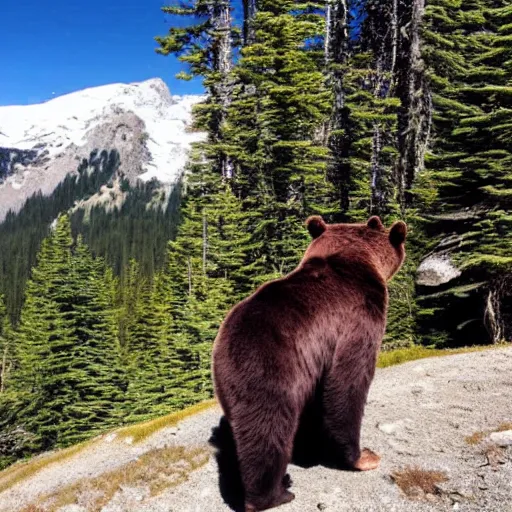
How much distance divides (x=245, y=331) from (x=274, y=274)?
2103 cm

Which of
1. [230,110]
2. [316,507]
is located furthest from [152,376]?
[316,507]

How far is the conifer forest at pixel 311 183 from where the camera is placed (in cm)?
1705

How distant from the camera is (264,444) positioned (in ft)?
14.0

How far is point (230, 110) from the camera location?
30609 mm

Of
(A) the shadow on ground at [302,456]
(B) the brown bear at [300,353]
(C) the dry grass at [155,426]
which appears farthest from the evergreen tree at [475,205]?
(B) the brown bear at [300,353]

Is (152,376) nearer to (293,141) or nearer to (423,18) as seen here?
(293,141)

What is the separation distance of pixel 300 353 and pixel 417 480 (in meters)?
2.99

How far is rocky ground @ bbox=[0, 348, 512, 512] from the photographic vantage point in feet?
19.0

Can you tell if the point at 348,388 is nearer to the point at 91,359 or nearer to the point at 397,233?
the point at 397,233

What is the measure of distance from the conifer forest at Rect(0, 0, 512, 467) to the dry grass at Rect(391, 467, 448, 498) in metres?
10.4

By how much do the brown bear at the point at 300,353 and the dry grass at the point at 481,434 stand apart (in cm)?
263

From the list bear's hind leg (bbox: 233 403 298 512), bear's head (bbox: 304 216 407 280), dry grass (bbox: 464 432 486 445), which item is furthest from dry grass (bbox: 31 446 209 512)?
bear's head (bbox: 304 216 407 280)

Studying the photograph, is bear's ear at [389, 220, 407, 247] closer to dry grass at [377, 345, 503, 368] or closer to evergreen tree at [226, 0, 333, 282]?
dry grass at [377, 345, 503, 368]

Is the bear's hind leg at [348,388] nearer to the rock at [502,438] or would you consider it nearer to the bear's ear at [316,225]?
the bear's ear at [316,225]
